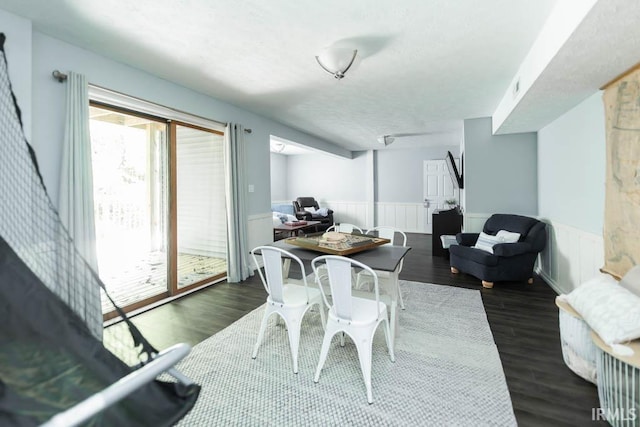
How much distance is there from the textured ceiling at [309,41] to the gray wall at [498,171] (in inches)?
40.3

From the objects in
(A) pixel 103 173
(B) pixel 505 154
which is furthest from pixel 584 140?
(A) pixel 103 173

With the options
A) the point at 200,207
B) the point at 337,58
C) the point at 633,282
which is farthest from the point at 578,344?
the point at 200,207

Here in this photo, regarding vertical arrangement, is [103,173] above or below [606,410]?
above

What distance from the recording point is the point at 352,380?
1884mm

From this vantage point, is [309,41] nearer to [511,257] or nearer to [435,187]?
[511,257]

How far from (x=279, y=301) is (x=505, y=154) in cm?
433

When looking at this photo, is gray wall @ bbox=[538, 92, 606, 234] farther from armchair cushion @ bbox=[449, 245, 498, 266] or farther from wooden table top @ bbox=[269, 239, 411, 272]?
wooden table top @ bbox=[269, 239, 411, 272]

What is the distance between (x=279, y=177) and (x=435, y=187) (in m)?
4.75

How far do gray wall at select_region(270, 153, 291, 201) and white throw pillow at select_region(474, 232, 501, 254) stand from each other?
252 inches

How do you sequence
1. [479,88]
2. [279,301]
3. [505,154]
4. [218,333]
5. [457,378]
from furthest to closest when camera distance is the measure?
1. [505,154]
2. [479,88]
3. [218,333]
4. [279,301]
5. [457,378]

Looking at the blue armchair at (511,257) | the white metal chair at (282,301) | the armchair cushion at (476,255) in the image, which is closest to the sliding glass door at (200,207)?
the white metal chair at (282,301)

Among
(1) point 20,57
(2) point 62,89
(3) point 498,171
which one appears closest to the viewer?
(1) point 20,57

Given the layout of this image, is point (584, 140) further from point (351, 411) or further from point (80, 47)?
point (80, 47)

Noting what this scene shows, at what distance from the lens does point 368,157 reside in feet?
28.3
